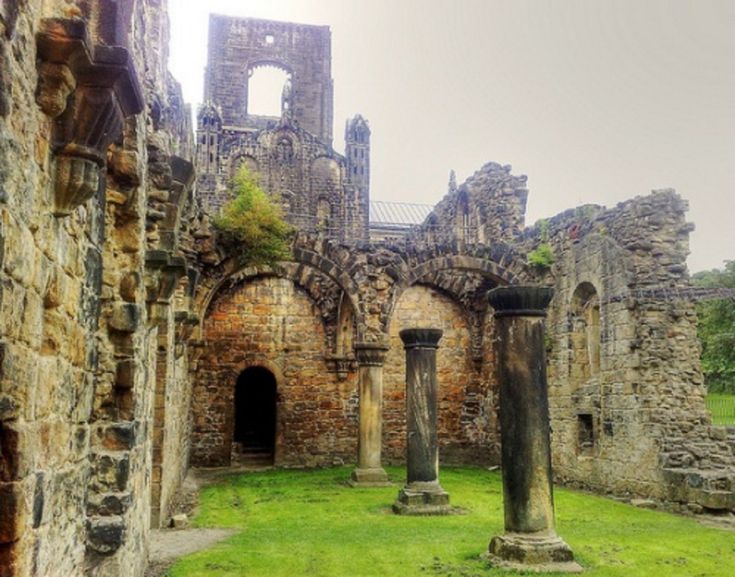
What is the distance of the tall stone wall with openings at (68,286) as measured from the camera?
8.21ft

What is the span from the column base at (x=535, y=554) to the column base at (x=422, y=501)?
3296 mm

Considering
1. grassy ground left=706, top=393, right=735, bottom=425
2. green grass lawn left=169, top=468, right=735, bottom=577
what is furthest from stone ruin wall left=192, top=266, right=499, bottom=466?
grassy ground left=706, top=393, right=735, bottom=425

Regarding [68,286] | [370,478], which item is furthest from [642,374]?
[68,286]

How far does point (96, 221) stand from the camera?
3971 millimetres

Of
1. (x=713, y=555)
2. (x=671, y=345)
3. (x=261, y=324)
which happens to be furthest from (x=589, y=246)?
(x=261, y=324)

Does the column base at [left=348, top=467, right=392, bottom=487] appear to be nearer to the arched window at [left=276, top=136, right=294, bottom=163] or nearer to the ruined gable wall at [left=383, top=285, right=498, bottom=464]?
the ruined gable wall at [left=383, top=285, right=498, bottom=464]

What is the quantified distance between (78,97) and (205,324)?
14.0 m

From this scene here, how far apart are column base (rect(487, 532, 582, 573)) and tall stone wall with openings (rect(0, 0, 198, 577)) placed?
3504mm

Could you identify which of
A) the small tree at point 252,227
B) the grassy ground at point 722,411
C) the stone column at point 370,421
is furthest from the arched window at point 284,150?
the grassy ground at point 722,411

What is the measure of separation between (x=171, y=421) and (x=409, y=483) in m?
3.59

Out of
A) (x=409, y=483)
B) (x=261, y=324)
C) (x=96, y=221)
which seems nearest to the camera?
(x=96, y=221)

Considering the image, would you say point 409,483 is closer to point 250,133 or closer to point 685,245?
point 685,245

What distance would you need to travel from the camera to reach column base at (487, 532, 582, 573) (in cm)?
655

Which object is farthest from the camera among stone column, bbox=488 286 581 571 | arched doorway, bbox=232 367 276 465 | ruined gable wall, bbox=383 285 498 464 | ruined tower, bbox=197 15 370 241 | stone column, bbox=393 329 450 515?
ruined tower, bbox=197 15 370 241
